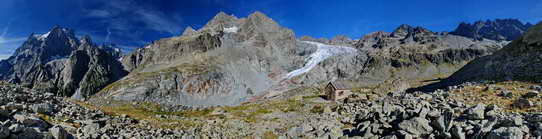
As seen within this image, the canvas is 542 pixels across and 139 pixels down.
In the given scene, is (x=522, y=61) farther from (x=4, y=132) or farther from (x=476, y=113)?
(x=4, y=132)

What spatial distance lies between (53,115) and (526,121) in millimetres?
29595

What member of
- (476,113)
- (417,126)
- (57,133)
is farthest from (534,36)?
(57,133)

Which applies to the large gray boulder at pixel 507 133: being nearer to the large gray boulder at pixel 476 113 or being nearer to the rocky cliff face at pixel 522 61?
the large gray boulder at pixel 476 113

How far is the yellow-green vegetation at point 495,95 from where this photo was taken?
67.6 ft

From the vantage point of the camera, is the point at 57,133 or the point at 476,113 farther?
the point at 476,113

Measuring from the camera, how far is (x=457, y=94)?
89.9 ft

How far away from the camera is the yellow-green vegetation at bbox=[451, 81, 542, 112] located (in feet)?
67.6

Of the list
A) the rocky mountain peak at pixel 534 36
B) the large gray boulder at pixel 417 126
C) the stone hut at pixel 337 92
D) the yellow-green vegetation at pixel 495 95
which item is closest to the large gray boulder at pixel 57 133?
the large gray boulder at pixel 417 126

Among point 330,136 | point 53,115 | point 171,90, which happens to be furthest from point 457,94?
point 171,90

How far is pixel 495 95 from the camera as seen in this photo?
2484cm

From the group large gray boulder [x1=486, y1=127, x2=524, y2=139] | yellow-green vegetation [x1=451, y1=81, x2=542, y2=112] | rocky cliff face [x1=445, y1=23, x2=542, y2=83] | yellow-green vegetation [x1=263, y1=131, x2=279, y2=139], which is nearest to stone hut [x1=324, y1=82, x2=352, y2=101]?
rocky cliff face [x1=445, y1=23, x2=542, y2=83]

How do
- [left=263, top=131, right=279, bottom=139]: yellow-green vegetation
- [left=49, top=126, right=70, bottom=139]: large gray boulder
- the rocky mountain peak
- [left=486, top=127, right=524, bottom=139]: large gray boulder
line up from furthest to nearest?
the rocky mountain peak
[left=263, top=131, right=279, bottom=139]: yellow-green vegetation
[left=49, top=126, right=70, bottom=139]: large gray boulder
[left=486, top=127, right=524, bottom=139]: large gray boulder

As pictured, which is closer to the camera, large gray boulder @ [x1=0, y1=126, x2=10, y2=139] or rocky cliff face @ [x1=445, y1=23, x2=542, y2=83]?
large gray boulder @ [x1=0, y1=126, x2=10, y2=139]

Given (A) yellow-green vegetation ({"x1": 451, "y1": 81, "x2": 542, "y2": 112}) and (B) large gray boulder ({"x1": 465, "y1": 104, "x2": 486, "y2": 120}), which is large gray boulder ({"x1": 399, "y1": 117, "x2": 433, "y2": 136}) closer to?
(B) large gray boulder ({"x1": 465, "y1": 104, "x2": 486, "y2": 120})
